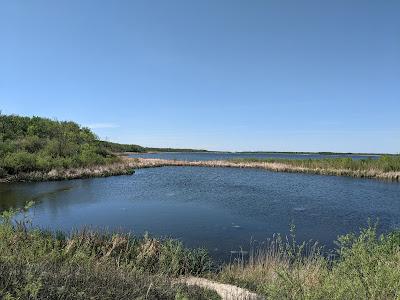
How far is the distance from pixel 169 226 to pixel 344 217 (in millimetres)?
12186

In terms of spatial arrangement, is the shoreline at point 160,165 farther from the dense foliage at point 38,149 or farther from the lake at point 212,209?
the lake at point 212,209


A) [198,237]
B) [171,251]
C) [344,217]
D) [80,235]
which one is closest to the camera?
[171,251]

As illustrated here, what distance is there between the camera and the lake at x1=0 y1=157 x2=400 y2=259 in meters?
19.8

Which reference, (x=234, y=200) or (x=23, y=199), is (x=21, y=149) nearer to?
(x=23, y=199)

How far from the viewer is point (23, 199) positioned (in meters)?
28.9

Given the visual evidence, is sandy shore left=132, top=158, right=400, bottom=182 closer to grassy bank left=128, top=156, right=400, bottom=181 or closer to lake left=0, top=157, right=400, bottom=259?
grassy bank left=128, top=156, right=400, bottom=181

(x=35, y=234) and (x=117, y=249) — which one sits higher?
(x=35, y=234)

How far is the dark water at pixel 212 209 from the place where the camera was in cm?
1998

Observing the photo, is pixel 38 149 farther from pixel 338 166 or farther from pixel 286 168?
pixel 338 166

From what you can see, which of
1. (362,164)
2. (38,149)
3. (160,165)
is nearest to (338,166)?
(362,164)

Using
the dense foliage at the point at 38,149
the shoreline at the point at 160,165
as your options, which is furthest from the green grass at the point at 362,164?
the dense foliage at the point at 38,149

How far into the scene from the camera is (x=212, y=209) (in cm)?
2728

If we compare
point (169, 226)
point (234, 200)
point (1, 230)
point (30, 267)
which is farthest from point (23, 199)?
point (30, 267)

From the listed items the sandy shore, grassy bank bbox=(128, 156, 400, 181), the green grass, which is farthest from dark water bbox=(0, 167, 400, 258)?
the green grass
